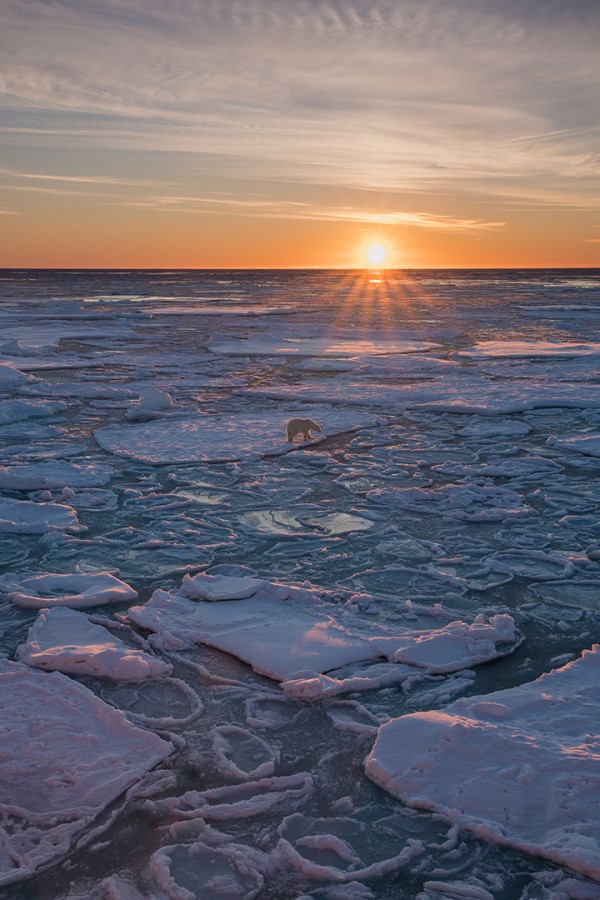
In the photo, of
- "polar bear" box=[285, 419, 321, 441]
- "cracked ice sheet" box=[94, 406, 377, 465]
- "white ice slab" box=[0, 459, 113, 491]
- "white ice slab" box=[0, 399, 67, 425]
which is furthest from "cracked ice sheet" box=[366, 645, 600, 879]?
"white ice slab" box=[0, 399, 67, 425]

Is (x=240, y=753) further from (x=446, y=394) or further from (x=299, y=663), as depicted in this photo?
(x=446, y=394)

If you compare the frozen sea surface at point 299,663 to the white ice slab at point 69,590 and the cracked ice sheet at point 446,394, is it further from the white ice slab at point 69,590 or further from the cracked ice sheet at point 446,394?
the cracked ice sheet at point 446,394

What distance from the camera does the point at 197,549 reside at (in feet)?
15.6

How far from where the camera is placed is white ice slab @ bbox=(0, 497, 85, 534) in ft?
16.7

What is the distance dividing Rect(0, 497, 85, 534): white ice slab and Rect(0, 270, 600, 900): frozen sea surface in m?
0.03

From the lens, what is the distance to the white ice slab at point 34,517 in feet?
16.7

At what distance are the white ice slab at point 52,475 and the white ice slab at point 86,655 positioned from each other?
259 centimetres

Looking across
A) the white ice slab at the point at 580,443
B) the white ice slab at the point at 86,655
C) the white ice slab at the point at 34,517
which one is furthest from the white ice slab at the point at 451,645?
the white ice slab at the point at 580,443

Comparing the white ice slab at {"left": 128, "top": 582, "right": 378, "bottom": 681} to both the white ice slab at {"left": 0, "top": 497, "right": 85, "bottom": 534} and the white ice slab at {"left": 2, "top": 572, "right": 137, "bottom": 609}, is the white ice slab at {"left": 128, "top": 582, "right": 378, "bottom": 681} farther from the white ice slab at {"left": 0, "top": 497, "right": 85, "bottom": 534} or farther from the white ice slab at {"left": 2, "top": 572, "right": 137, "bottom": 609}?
the white ice slab at {"left": 0, "top": 497, "right": 85, "bottom": 534}

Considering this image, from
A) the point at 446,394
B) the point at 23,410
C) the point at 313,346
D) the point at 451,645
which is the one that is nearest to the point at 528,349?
the point at 313,346

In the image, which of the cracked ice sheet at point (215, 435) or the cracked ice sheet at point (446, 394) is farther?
the cracked ice sheet at point (446, 394)

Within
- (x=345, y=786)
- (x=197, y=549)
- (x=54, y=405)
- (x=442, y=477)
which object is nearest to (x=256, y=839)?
(x=345, y=786)

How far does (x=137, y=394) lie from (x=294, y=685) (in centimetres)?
804

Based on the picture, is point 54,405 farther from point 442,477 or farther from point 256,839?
point 256,839
